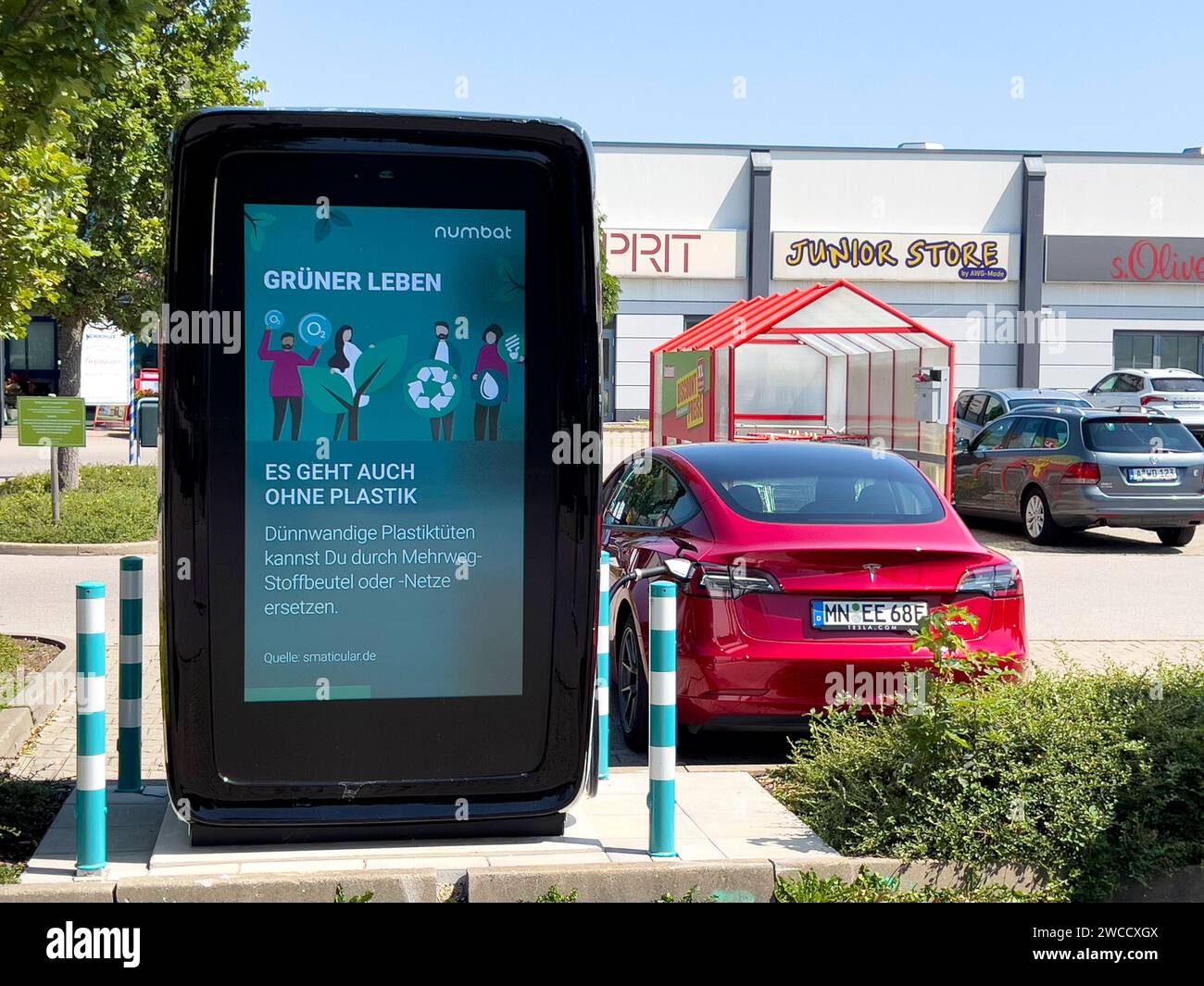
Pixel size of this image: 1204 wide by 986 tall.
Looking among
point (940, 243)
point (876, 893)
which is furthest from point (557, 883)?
point (940, 243)

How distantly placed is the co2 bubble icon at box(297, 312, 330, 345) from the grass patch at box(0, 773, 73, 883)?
2.01m

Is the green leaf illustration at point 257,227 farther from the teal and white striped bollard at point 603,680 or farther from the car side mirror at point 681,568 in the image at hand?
the car side mirror at point 681,568

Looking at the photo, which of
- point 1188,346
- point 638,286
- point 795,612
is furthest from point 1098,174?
point 795,612

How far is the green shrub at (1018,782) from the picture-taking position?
5215 mm

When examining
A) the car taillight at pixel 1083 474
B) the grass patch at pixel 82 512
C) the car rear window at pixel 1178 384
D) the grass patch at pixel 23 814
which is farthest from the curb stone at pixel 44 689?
the car rear window at pixel 1178 384

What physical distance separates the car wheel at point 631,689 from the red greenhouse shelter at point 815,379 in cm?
918

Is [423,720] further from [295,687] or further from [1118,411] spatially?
[1118,411]

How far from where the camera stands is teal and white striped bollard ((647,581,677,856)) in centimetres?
514

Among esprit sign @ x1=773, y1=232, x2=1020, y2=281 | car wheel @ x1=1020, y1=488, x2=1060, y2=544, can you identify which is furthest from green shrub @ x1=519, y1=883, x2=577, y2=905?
esprit sign @ x1=773, y1=232, x2=1020, y2=281

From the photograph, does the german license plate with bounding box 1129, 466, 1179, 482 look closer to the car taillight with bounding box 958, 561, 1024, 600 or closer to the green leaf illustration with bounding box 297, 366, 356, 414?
the car taillight with bounding box 958, 561, 1024, 600

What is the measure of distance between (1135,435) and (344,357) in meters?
13.1

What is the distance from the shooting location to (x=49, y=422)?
52.7 ft
